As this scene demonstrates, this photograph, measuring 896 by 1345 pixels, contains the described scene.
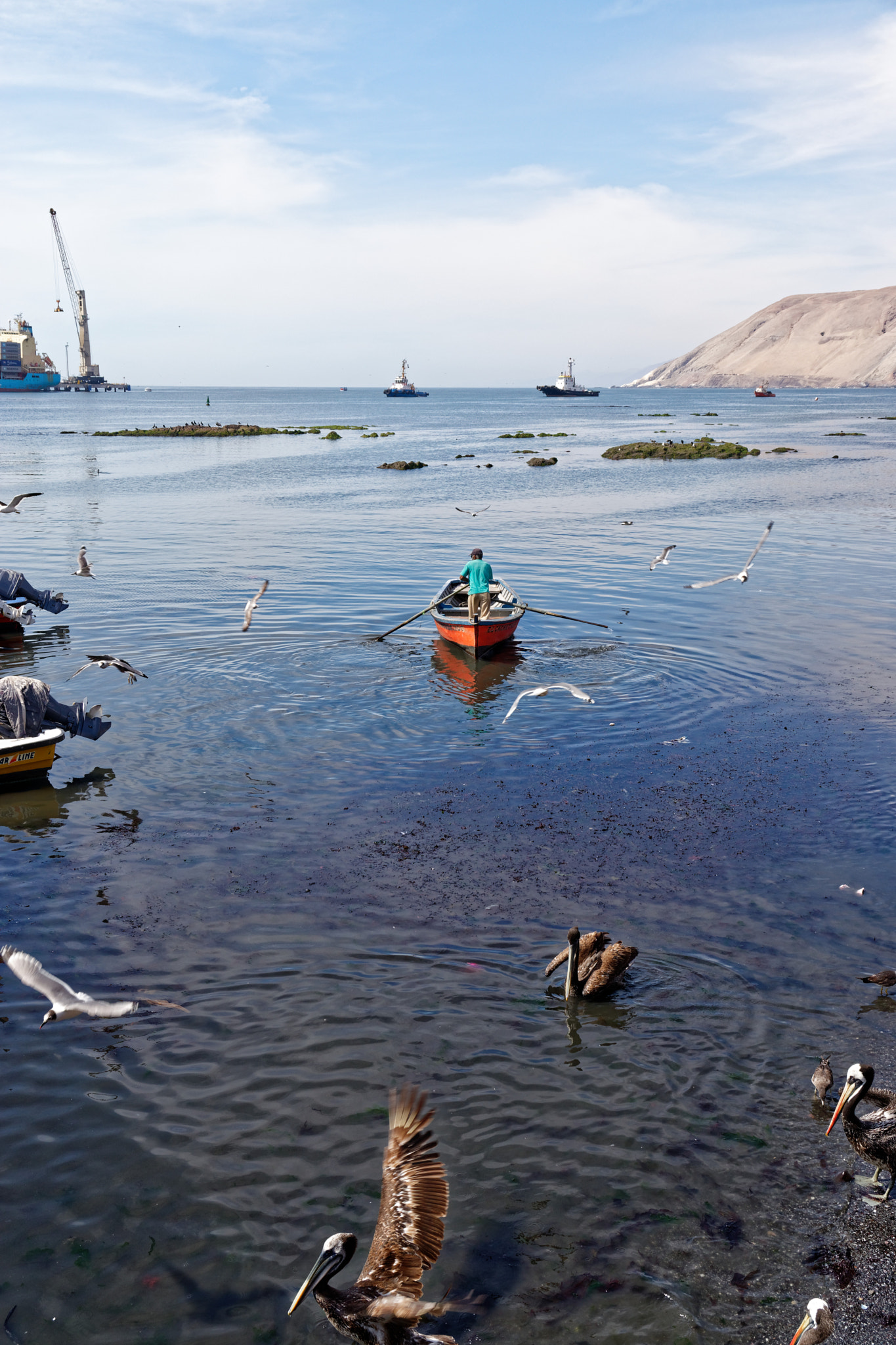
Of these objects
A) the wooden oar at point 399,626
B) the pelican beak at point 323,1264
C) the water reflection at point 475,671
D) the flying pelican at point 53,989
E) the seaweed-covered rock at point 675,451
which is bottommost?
the pelican beak at point 323,1264

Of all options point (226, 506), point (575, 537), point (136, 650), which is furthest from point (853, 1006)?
point (226, 506)

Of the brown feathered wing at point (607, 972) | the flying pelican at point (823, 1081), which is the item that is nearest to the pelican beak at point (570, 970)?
the brown feathered wing at point (607, 972)

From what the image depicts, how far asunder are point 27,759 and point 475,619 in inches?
427

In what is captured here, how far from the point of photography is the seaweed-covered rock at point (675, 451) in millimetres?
88812

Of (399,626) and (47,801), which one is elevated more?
(399,626)

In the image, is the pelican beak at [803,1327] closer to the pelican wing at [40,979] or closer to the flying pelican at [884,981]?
the flying pelican at [884,981]

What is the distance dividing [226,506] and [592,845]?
1842 inches

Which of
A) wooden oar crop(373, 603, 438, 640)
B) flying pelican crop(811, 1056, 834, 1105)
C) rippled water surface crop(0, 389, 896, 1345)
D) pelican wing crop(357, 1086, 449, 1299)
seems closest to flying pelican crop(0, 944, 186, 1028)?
rippled water surface crop(0, 389, 896, 1345)

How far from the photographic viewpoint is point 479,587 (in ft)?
79.7

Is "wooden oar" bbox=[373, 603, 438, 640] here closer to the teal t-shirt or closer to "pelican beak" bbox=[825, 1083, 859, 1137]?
the teal t-shirt

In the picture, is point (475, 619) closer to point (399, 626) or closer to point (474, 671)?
point (474, 671)

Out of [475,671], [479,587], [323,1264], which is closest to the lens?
[323,1264]

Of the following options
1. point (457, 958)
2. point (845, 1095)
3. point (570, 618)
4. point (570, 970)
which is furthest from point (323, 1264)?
point (570, 618)

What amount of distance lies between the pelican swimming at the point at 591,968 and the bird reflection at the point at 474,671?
10.2 meters
